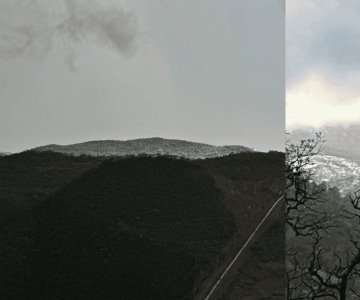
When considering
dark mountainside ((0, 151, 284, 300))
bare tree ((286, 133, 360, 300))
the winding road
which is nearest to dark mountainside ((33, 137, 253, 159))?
dark mountainside ((0, 151, 284, 300))

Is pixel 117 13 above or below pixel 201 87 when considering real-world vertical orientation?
above

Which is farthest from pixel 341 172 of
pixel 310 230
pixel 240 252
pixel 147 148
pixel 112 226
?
pixel 112 226

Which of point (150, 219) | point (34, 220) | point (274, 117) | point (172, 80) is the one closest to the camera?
point (34, 220)

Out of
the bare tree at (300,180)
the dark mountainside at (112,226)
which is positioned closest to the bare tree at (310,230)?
the bare tree at (300,180)

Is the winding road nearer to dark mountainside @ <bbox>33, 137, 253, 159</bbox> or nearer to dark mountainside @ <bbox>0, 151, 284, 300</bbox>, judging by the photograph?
dark mountainside @ <bbox>0, 151, 284, 300</bbox>

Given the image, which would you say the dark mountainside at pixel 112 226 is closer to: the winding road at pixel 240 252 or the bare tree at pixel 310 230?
the winding road at pixel 240 252

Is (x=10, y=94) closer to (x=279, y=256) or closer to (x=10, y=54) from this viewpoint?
(x=10, y=54)

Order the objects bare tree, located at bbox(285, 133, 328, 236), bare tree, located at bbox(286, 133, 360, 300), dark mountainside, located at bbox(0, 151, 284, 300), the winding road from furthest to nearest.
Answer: bare tree, located at bbox(285, 133, 328, 236) < bare tree, located at bbox(286, 133, 360, 300) < the winding road < dark mountainside, located at bbox(0, 151, 284, 300)

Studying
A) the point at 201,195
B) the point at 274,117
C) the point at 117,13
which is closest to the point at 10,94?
the point at 117,13
